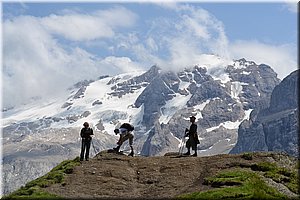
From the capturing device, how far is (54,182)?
102 ft

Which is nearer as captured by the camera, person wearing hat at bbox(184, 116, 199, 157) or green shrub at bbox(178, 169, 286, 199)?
green shrub at bbox(178, 169, 286, 199)

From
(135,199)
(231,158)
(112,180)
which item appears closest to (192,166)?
(231,158)

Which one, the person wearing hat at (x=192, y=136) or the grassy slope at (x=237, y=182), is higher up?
the person wearing hat at (x=192, y=136)

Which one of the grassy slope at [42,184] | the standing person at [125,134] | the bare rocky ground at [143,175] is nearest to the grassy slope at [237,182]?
the grassy slope at [42,184]

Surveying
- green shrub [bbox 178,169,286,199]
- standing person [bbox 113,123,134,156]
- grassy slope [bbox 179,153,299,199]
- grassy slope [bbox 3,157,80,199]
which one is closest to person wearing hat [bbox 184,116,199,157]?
standing person [bbox 113,123,134,156]

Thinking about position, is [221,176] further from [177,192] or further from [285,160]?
[285,160]

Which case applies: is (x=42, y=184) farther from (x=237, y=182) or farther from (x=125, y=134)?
(x=125, y=134)

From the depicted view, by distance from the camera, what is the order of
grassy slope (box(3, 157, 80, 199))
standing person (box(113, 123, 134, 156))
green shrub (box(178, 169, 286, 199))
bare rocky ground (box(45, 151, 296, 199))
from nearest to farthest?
green shrub (box(178, 169, 286, 199))
grassy slope (box(3, 157, 80, 199))
bare rocky ground (box(45, 151, 296, 199))
standing person (box(113, 123, 134, 156))

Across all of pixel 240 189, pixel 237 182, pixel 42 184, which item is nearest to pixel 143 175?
pixel 42 184

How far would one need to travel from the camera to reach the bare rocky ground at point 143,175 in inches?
1141

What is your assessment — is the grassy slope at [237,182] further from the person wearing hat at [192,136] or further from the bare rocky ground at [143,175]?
the person wearing hat at [192,136]

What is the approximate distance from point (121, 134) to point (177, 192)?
14930 millimetres

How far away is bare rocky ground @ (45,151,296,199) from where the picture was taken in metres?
29.0

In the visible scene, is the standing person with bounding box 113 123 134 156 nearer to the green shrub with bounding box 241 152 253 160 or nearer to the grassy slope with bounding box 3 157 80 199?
the grassy slope with bounding box 3 157 80 199
